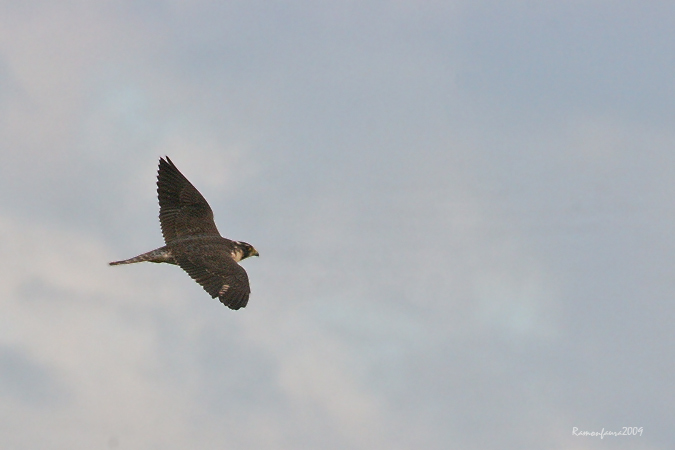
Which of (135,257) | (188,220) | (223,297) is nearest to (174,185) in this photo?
(188,220)

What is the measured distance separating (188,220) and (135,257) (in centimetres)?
289

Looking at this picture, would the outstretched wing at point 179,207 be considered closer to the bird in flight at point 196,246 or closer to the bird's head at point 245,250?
Result: the bird in flight at point 196,246

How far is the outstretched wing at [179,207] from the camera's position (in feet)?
124

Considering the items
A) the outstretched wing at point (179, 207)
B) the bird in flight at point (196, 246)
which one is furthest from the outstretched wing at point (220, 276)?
the outstretched wing at point (179, 207)

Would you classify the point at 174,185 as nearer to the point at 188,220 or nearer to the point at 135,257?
the point at 188,220

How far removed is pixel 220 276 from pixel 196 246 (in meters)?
2.38

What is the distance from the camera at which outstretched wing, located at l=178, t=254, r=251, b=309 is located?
1298 inches

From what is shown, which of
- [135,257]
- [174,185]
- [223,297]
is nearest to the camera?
[223,297]

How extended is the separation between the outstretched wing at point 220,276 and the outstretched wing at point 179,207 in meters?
2.70

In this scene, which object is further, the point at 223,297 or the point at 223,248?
the point at 223,248

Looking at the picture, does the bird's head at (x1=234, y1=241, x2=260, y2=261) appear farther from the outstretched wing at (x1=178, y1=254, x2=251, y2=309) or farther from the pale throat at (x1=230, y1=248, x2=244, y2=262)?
the outstretched wing at (x1=178, y1=254, x2=251, y2=309)

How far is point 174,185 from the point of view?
38.5 metres

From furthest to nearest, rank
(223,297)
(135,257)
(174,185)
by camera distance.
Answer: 1. (174,185)
2. (135,257)
3. (223,297)

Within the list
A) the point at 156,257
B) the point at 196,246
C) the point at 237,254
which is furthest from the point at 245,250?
the point at 156,257
